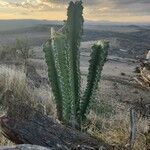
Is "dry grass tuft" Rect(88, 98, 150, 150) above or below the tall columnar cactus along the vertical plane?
below

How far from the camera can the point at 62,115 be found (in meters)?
6.89

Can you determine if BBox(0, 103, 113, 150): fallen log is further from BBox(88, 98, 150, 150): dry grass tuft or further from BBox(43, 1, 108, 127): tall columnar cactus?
BBox(43, 1, 108, 127): tall columnar cactus

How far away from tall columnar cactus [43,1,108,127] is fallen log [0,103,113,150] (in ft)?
3.81

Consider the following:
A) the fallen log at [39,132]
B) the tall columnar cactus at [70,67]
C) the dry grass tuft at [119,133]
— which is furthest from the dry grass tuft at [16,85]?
the fallen log at [39,132]

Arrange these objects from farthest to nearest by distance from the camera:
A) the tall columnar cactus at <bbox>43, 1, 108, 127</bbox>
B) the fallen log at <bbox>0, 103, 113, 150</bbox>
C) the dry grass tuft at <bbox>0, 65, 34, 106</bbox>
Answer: the dry grass tuft at <bbox>0, 65, 34, 106</bbox> < the tall columnar cactus at <bbox>43, 1, 108, 127</bbox> < the fallen log at <bbox>0, 103, 113, 150</bbox>

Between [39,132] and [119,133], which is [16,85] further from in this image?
[39,132]

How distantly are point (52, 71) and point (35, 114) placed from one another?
1.24m

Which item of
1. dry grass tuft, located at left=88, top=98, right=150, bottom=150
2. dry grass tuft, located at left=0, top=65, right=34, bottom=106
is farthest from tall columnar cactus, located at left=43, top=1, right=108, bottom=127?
dry grass tuft, located at left=0, top=65, right=34, bottom=106

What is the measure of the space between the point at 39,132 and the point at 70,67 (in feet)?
5.45

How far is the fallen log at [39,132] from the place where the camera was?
5.21 m

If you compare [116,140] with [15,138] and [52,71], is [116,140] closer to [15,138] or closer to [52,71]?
[52,71]

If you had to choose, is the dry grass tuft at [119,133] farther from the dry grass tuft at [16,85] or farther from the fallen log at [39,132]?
the dry grass tuft at [16,85]

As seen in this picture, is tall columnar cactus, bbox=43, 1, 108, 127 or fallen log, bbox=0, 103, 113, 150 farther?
tall columnar cactus, bbox=43, 1, 108, 127

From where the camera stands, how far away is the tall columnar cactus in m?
6.62
